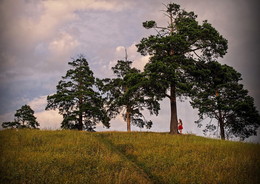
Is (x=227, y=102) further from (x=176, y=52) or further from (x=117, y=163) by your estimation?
(x=117, y=163)

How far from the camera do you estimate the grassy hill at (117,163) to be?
28.8 feet

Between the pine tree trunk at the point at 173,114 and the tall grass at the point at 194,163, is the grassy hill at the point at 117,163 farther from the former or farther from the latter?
the pine tree trunk at the point at 173,114

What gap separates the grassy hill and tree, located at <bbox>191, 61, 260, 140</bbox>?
1158cm

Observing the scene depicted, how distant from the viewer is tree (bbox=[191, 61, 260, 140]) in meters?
24.7

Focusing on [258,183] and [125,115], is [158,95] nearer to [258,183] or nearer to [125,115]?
[125,115]

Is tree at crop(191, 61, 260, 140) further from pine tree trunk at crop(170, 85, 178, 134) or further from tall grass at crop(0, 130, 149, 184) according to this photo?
tall grass at crop(0, 130, 149, 184)

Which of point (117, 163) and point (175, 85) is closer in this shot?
point (117, 163)

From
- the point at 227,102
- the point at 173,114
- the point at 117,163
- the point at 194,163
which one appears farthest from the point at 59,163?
the point at 227,102

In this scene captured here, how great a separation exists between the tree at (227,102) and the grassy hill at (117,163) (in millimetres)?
11576

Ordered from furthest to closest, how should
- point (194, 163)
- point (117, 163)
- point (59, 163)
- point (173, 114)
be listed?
point (173, 114), point (194, 163), point (117, 163), point (59, 163)

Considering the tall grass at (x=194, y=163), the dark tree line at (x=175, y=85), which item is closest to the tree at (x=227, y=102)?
the dark tree line at (x=175, y=85)

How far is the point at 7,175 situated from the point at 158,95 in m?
16.8

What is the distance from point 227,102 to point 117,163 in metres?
19.6

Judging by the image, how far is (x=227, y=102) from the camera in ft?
85.0
